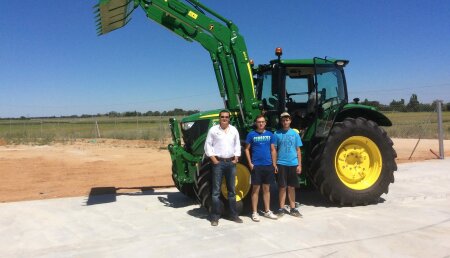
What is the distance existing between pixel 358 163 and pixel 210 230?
125 inches

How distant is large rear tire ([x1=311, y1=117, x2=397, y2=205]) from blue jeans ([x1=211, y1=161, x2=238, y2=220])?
156 centimetres

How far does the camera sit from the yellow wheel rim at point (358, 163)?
7.46 metres

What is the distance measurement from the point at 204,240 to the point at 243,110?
8.63 ft

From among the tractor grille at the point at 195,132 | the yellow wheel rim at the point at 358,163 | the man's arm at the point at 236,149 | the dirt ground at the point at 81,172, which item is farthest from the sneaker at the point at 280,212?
the dirt ground at the point at 81,172

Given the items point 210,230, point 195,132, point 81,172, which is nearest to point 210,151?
point 210,230

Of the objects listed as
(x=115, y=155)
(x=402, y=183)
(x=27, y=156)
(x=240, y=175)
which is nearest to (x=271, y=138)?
(x=240, y=175)

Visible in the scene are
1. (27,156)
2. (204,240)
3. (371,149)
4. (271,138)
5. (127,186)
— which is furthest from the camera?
(27,156)

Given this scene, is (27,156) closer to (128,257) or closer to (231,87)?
(231,87)

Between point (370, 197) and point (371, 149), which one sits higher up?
point (371, 149)

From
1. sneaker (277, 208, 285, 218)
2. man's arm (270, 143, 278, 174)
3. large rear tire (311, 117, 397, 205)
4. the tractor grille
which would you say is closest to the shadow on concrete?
the tractor grille

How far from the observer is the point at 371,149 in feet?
25.0

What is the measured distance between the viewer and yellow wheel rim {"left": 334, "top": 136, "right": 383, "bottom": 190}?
7461 mm

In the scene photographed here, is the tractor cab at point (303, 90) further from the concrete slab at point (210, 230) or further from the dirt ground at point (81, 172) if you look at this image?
the dirt ground at point (81, 172)

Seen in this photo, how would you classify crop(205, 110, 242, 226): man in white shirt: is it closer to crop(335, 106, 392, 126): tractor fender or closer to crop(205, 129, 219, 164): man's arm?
crop(205, 129, 219, 164): man's arm
